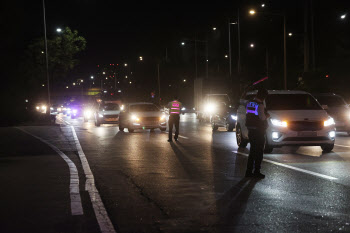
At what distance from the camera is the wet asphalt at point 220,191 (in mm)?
6445

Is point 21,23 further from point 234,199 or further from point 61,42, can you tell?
point 234,199

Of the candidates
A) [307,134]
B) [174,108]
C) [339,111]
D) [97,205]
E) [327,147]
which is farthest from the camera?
[339,111]

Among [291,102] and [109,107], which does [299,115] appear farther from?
[109,107]

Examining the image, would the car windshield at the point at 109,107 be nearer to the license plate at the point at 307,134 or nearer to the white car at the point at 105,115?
the white car at the point at 105,115

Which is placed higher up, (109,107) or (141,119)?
(109,107)

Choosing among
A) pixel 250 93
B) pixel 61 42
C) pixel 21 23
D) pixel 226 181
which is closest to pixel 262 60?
pixel 61 42

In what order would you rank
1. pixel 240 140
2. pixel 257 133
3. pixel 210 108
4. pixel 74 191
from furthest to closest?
pixel 210 108 → pixel 240 140 → pixel 257 133 → pixel 74 191

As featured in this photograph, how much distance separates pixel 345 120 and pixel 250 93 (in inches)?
250

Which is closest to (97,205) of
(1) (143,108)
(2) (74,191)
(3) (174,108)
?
(2) (74,191)

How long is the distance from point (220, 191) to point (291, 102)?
7.17m

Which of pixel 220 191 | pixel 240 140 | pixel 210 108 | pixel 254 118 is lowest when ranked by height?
pixel 220 191

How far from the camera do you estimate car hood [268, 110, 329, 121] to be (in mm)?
13930

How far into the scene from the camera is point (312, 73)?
30.3 metres

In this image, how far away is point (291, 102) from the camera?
15.2 metres
